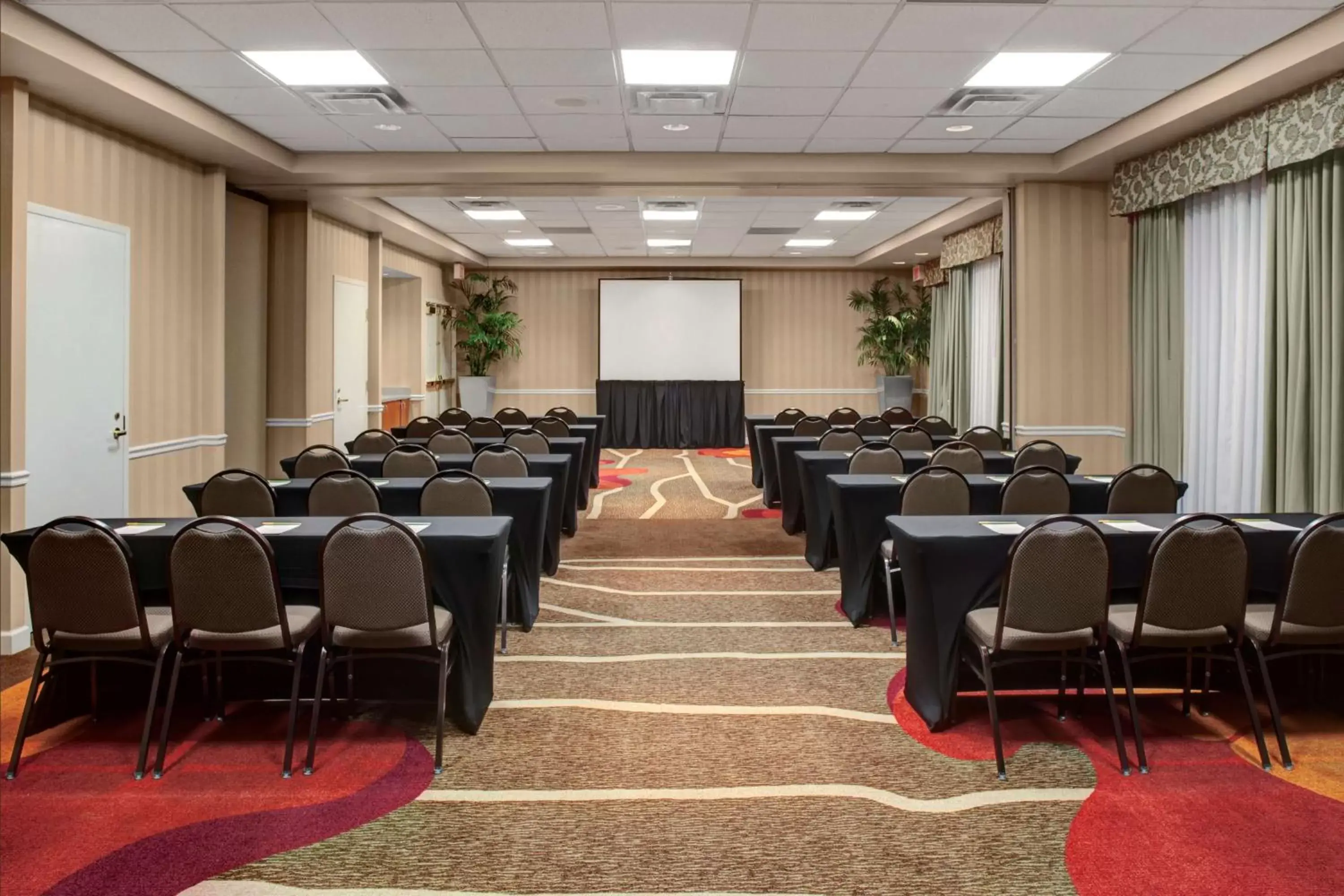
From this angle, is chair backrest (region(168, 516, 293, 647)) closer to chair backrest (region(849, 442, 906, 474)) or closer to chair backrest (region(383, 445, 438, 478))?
chair backrest (region(383, 445, 438, 478))

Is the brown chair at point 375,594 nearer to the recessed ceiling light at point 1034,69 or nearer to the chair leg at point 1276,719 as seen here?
the chair leg at point 1276,719

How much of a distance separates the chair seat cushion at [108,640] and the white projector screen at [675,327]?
45.9 feet

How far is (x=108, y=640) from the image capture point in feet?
11.7

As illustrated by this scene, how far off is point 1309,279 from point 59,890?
700 centimetres

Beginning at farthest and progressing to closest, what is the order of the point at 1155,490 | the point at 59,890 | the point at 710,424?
the point at 710,424 → the point at 1155,490 → the point at 59,890

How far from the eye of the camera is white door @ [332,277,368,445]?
36.6ft

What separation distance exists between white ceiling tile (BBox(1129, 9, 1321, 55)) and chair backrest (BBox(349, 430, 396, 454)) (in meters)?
6.01

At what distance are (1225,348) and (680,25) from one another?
4841mm

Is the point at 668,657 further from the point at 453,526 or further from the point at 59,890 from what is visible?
the point at 59,890

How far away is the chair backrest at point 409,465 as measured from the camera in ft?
21.1

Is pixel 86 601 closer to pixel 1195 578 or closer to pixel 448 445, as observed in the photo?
pixel 1195 578

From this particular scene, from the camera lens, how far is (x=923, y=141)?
7.93 meters

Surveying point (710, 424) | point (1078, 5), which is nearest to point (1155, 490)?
point (1078, 5)

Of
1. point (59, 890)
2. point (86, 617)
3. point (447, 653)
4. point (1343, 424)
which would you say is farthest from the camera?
point (1343, 424)
